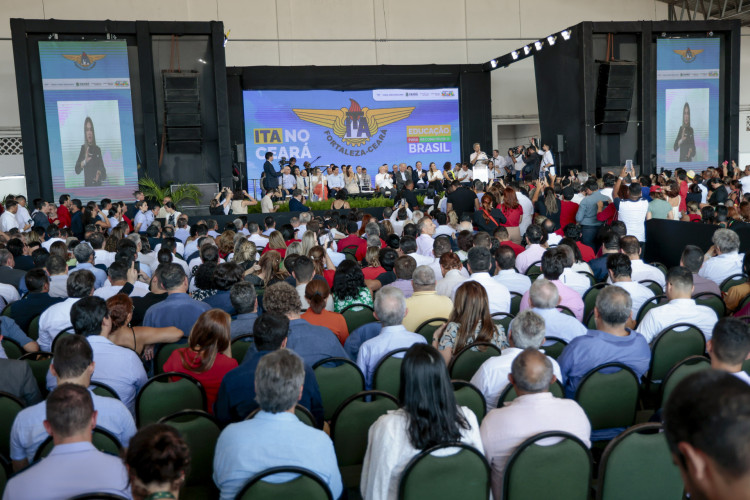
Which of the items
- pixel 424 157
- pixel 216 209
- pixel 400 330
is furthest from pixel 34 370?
pixel 424 157

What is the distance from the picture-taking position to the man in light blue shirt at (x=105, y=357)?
3.53 metres

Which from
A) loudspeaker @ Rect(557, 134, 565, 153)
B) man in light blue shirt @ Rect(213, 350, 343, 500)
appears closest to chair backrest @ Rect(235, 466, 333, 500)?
man in light blue shirt @ Rect(213, 350, 343, 500)

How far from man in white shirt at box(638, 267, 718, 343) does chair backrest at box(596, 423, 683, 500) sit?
1.72 metres

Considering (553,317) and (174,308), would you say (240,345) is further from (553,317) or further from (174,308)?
(553,317)

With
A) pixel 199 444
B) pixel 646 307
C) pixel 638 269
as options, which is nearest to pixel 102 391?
pixel 199 444

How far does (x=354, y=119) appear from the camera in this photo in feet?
66.2

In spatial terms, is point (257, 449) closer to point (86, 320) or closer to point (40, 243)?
point (86, 320)

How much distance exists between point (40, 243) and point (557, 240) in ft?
21.4

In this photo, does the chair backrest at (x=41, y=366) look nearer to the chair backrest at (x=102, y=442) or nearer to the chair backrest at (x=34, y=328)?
the chair backrest at (x=34, y=328)

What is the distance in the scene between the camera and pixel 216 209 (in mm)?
13062

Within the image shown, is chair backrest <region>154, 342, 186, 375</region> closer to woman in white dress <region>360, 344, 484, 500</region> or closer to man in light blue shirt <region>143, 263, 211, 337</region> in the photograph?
man in light blue shirt <region>143, 263, 211, 337</region>

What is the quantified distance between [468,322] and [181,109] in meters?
12.5

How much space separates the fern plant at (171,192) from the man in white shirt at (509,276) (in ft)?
33.7

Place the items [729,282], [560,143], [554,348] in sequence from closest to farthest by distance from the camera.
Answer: [554,348]
[729,282]
[560,143]
